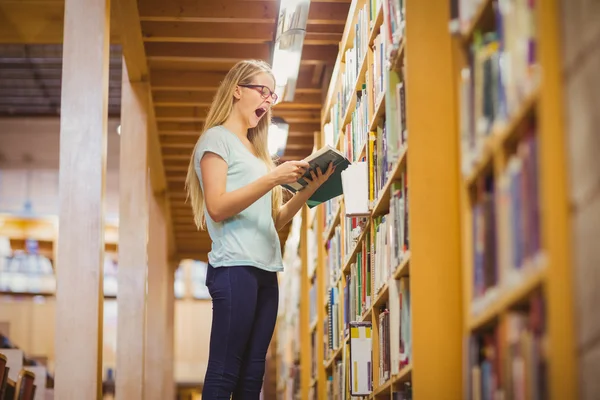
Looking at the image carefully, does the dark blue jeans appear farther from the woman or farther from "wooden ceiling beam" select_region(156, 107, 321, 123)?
"wooden ceiling beam" select_region(156, 107, 321, 123)

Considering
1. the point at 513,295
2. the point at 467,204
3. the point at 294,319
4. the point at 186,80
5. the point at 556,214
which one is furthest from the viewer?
the point at 294,319

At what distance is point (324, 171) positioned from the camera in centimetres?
379

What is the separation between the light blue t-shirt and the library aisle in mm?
477

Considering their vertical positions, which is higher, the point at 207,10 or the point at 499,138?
the point at 207,10

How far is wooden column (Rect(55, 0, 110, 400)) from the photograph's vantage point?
12.5 feet

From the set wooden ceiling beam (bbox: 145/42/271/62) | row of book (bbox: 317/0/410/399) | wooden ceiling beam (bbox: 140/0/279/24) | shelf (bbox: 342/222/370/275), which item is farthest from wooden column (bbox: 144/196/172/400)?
shelf (bbox: 342/222/370/275)

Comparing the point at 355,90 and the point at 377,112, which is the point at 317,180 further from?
the point at 355,90

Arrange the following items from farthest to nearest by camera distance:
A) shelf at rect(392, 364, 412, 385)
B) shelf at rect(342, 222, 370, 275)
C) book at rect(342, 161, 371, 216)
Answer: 1. shelf at rect(342, 222, 370, 275)
2. book at rect(342, 161, 371, 216)
3. shelf at rect(392, 364, 412, 385)

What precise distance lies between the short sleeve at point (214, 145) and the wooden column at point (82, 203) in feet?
2.49

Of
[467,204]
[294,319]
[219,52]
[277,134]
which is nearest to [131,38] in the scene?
[219,52]

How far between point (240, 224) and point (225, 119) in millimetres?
478

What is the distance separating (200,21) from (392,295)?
3.47m

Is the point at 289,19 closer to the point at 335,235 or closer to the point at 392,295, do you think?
the point at 335,235

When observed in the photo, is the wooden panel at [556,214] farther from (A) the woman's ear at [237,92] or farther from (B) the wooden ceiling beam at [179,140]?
(B) the wooden ceiling beam at [179,140]
